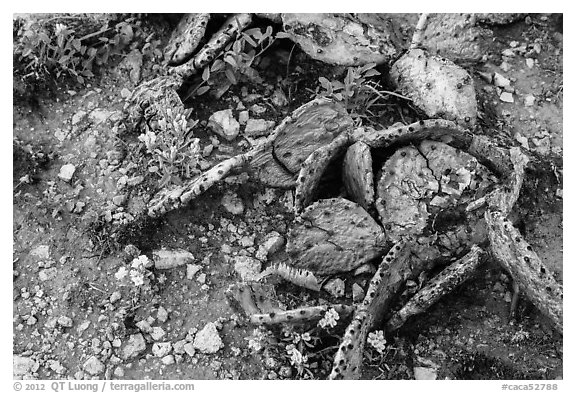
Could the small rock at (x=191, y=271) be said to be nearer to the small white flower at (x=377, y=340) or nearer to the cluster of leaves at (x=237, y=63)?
the small white flower at (x=377, y=340)

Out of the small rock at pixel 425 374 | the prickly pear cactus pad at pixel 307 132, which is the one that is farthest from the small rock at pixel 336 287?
the prickly pear cactus pad at pixel 307 132

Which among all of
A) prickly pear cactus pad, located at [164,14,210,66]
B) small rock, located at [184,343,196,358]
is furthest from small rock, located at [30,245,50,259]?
prickly pear cactus pad, located at [164,14,210,66]

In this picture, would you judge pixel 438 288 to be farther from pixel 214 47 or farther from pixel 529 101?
pixel 214 47

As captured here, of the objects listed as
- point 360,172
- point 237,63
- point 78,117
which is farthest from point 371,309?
point 78,117

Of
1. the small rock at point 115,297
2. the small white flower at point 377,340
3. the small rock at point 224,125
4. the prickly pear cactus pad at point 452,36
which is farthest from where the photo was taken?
the prickly pear cactus pad at point 452,36

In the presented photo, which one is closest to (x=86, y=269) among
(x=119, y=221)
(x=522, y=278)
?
(x=119, y=221)

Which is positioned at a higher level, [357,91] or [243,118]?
[357,91]

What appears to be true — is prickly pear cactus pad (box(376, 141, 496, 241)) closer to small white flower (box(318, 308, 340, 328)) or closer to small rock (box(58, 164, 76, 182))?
small white flower (box(318, 308, 340, 328))
